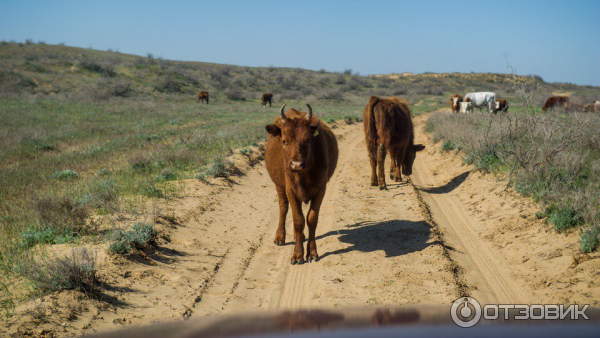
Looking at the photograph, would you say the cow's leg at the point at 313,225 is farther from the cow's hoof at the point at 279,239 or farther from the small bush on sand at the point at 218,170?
the small bush on sand at the point at 218,170

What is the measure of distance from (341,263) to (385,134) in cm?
518

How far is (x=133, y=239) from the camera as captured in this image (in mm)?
5918

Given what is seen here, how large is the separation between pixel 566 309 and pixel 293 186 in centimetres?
362

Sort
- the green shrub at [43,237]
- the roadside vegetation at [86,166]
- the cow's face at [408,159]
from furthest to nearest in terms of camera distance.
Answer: the cow's face at [408,159], the green shrub at [43,237], the roadside vegetation at [86,166]

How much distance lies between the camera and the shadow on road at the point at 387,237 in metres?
6.59

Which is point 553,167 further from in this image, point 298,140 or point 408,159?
point 298,140

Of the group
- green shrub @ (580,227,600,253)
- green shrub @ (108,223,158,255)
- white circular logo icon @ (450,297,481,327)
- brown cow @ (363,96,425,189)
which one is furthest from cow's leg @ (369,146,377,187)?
white circular logo icon @ (450,297,481,327)

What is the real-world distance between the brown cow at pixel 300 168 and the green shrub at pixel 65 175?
6.03 metres

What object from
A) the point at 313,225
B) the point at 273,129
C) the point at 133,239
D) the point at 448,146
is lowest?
the point at 133,239

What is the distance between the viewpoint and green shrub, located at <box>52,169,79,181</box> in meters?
10.3

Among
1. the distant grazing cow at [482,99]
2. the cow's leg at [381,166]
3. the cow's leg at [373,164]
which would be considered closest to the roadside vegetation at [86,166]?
the cow's leg at [381,166]

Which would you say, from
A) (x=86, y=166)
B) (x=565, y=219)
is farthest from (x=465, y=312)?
(x=86, y=166)

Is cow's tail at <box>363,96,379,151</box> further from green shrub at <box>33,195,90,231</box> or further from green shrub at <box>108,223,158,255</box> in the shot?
green shrub at <box>33,195,90,231</box>

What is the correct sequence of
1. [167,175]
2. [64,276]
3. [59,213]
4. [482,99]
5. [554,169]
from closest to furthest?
[64,276]
[59,213]
[554,169]
[167,175]
[482,99]
